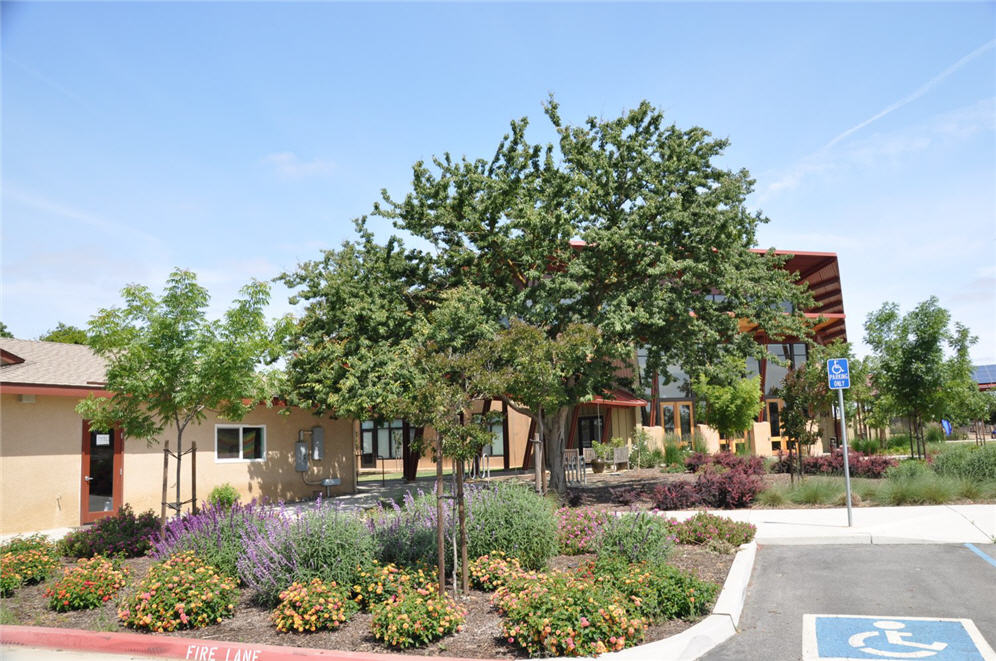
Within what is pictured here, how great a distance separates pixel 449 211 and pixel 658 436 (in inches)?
802

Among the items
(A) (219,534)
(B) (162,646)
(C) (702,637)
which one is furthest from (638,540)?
(B) (162,646)

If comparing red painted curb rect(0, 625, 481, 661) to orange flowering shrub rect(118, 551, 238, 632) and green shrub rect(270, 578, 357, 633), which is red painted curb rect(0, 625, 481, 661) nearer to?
orange flowering shrub rect(118, 551, 238, 632)

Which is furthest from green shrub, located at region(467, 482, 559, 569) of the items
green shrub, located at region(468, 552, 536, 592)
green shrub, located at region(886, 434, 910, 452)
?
green shrub, located at region(886, 434, 910, 452)

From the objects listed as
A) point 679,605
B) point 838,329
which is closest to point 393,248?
point 679,605

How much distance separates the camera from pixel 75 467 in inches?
627

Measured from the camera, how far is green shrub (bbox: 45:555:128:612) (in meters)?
8.25

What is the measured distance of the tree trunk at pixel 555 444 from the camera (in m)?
19.6

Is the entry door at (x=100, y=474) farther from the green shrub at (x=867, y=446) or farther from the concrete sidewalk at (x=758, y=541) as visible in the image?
the green shrub at (x=867, y=446)

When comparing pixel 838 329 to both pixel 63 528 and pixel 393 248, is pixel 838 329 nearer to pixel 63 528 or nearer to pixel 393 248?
pixel 393 248

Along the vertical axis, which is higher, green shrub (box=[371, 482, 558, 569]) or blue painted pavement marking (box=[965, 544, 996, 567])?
green shrub (box=[371, 482, 558, 569])

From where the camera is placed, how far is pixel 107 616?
26.1 ft

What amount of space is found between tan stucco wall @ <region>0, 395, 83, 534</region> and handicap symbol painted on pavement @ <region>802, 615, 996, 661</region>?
49.8 ft

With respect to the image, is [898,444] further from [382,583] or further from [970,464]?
[382,583]

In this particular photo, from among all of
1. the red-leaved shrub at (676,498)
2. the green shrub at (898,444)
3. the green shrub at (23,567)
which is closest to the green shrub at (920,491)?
the red-leaved shrub at (676,498)
